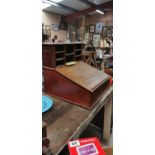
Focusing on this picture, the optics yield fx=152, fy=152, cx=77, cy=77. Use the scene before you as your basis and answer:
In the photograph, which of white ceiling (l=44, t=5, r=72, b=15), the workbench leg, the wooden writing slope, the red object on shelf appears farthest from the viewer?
white ceiling (l=44, t=5, r=72, b=15)

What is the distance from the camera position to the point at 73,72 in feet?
4.74

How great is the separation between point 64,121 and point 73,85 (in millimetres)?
354

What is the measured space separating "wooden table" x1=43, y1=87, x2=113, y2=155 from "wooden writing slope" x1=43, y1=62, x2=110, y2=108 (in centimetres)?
6

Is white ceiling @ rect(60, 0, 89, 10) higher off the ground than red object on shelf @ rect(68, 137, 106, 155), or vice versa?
white ceiling @ rect(60, 0, 89, 10)

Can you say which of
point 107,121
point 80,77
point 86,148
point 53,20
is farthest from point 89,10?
point 86,148

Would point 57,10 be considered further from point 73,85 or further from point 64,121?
point 64,121

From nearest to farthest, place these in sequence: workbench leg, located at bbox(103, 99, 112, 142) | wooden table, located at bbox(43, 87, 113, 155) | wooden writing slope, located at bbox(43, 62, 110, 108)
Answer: wooden table, located at bbox(43, 87, 113, 155) < wooden writing slope, located at bbox(43, 62, 110, 108) < workbench leg, located at bbox(103, 99, 112, 142)

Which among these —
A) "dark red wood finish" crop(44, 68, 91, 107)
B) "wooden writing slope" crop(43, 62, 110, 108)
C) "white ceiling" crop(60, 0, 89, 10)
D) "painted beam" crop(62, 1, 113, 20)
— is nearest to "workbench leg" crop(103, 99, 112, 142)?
"wooden writing slope" crop(43, 62, 110, 108)

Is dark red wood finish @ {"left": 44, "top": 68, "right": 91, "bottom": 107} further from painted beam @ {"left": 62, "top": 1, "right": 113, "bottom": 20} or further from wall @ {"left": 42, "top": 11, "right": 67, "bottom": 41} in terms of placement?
wall @ {"left": 42, "top": 11, "right": 67, "bottom": 41}

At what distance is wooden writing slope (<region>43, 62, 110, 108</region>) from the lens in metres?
1.27
